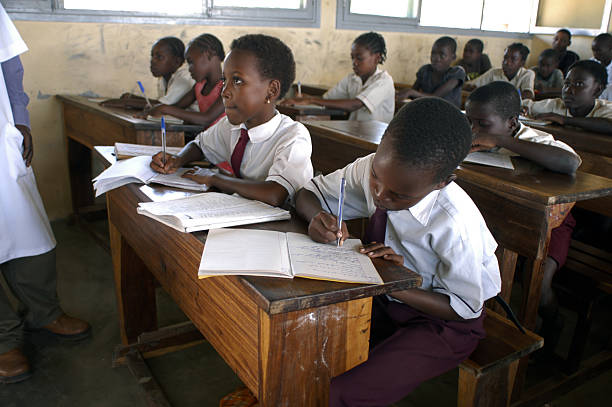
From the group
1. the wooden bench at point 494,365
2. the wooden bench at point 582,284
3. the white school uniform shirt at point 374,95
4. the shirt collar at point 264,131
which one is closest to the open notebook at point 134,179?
the shirt collar at point 264,131

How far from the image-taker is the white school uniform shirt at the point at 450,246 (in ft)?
3.81

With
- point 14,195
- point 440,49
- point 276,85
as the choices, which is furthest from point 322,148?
point 440,49

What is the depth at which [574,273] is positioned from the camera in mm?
2145

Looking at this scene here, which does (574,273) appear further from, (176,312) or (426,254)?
(176,312)

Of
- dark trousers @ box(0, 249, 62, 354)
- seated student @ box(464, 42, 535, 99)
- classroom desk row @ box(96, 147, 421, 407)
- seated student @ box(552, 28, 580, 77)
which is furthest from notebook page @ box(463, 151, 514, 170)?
seated student @ box(552, 28, 580, 77)

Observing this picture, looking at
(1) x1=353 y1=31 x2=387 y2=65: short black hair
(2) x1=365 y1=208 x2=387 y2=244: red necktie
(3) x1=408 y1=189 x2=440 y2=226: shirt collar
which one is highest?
(1) x1=353 y1=31 x2=387 y2=65: short black hair

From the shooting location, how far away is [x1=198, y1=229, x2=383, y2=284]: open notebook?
92 cm

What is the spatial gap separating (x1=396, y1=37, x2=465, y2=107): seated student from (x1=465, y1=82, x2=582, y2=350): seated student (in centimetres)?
241

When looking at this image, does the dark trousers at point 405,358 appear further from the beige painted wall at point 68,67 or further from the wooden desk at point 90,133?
the beige painted wall at point 68,67

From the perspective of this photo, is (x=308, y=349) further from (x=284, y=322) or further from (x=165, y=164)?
(x=165, y=164)

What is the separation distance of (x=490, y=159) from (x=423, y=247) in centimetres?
83

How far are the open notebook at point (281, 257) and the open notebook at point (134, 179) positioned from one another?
0.44 meters

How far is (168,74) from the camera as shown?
3.43 meters

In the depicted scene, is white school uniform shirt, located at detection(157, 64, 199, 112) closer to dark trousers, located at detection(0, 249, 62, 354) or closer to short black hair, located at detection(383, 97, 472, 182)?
dark trousers, located at detection(0, 249, 62, 354)
